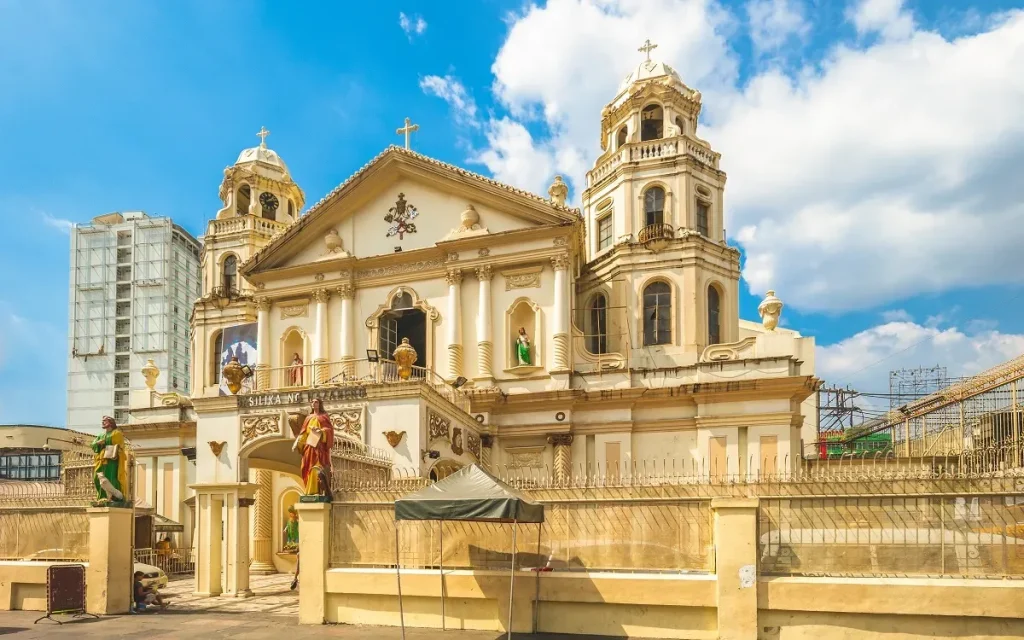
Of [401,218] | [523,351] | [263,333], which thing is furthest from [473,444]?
[263,333]

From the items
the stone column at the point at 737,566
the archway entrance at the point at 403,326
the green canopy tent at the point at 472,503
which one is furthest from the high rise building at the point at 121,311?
the stone column at the point at 737,566

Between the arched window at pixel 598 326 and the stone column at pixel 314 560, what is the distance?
15939 mm

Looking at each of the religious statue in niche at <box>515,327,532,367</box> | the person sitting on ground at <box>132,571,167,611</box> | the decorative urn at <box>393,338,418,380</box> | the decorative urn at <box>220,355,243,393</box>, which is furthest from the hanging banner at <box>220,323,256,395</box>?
the person sitting on ground at <box>132,571,167,611</box>

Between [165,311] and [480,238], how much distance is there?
6359cm

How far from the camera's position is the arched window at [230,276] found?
3653 cm

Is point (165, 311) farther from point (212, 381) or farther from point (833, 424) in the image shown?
point (833, 424)

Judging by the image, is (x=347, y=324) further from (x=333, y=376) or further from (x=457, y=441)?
(x=457, y=441)

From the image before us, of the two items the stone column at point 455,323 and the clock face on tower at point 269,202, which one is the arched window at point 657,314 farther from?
the clock face on tower at point 269,202

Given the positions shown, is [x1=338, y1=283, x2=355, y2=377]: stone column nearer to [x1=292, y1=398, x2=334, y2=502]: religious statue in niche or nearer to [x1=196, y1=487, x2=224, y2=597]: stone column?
[x1=196, y1=487, x2=224, y2=597]: stone column

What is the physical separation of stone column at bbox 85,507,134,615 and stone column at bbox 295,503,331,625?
4.62m

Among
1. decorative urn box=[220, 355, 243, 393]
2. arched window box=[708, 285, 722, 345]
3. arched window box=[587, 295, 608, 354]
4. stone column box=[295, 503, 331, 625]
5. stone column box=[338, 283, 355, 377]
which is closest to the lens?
stone column box=[295, 503, 331, 625]

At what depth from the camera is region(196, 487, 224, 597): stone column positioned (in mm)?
19109

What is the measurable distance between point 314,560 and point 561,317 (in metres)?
13.5

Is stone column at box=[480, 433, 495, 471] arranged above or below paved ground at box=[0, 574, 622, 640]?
above
